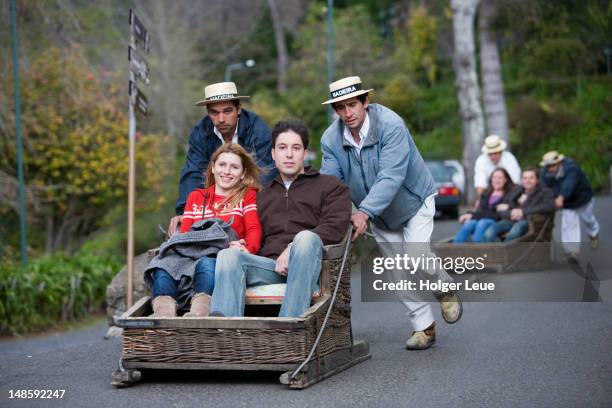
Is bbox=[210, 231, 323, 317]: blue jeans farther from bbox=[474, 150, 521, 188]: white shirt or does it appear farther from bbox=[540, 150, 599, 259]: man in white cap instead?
bbox=[540, 150, 599, 259]: man in white cap

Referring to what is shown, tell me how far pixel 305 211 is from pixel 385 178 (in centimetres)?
74

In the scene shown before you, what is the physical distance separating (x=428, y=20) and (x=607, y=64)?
926 centimetres

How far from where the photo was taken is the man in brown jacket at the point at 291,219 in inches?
290

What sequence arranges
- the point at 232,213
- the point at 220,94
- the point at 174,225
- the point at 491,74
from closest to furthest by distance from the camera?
1. the point at 232,213
2. the point at 174,225
3. the point at 220,94
4. the point at 491,74

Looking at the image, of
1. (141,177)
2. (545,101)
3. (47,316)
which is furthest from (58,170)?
(545,101)

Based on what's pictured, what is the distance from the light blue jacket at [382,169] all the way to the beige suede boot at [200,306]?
143cm

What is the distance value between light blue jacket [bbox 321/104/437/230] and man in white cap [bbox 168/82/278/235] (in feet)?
1.73

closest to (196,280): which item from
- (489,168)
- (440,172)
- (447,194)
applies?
(489,168)

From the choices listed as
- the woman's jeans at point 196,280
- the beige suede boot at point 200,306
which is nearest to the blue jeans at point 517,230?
the woman's jeans at point 196,280

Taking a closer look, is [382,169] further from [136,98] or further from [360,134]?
[136,98]

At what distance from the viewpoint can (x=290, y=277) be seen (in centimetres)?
731

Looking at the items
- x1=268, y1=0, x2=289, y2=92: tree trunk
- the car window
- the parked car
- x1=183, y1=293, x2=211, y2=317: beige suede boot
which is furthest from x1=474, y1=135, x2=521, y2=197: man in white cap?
x1=268, y1=0, x2=289, y2=92: tree trunk

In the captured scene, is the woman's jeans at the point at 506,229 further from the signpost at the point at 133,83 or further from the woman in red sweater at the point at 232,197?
the woman in red sweater at the point at 232,197

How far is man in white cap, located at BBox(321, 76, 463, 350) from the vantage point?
8.26 meters
